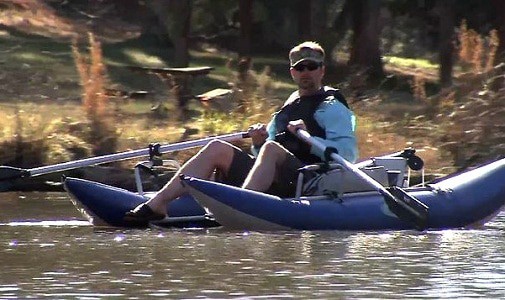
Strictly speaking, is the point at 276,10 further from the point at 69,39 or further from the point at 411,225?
the point at 411,225

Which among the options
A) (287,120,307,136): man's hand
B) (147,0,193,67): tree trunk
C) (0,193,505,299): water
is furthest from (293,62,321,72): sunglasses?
(147,0,193,67): tree trunk

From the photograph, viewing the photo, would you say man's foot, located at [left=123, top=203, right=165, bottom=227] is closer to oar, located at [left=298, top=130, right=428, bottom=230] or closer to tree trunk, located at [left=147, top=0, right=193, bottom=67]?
oar, located at [left=298, top=130, right=428, bottom=230]

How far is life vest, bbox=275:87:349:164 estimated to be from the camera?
12.2m

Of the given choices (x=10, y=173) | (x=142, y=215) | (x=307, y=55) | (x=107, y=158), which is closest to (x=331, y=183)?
(x=307, y=55)

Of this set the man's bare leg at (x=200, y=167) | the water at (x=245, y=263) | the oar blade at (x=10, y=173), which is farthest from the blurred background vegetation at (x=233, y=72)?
A: the man's bare leg at (x=200, y=167)

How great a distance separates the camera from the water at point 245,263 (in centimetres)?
894

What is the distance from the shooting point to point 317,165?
11852 mm

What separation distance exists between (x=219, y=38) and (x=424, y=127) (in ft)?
87.1

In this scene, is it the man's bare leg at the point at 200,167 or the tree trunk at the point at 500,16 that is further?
the tree trunk at the point at 500,16

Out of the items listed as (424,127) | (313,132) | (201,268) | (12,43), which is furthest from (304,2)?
(201,268)

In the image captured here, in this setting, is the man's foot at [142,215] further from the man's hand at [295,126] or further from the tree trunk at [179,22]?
the tree trunk at [179,22]

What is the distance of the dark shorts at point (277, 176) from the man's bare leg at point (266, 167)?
0.17ft

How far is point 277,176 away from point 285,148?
0.25 m

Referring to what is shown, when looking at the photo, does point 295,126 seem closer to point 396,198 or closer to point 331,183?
point 331,183
